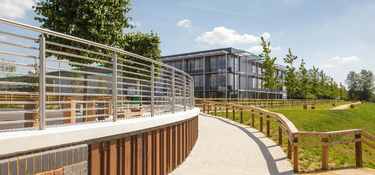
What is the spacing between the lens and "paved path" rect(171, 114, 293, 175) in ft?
21.8

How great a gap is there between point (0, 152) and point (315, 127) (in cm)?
1511

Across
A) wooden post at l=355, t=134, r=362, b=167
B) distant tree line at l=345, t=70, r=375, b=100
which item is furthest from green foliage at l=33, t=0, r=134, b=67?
distant tree line at l=345, t=70, r=375, b=100

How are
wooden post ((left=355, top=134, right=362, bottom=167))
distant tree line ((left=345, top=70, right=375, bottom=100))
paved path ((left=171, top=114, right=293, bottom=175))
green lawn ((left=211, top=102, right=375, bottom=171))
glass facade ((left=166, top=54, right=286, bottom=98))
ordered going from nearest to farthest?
paved path ((left=171, top=114, right=293, bottom=175))
wooden post ((left=355, top=134, right=362, bottom=167))
green lawn ((left=211, top=102, right=375, bottom=171))
glass facade ((left=166, top=54, right=286, bottom=98))
distant tree line ((left=345, top=70, right=375, bottom=100))

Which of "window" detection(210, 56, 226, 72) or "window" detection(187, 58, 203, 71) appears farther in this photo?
"window" detection(187, 58, 203, 71)

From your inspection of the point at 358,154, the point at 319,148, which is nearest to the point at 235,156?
the point at 358,154

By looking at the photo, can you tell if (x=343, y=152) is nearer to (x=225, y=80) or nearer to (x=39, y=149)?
(x=39, y=149)

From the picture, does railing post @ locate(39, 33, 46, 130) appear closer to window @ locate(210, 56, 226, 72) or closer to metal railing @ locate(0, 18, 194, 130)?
metal railing @ locate(0, 18, 194, 130)

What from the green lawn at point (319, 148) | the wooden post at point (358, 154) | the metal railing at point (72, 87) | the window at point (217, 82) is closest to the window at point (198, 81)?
the window at point (217, 82)

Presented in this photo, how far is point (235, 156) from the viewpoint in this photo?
315 inches

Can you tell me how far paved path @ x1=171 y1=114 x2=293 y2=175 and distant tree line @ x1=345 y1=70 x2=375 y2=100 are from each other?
131 m

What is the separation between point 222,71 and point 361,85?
110 m

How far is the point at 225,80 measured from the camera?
137ft

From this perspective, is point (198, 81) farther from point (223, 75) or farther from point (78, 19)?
point (78, 19)

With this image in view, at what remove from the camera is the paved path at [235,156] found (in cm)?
666
